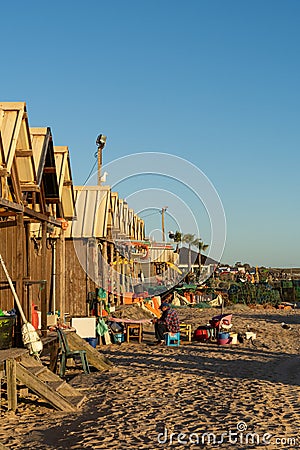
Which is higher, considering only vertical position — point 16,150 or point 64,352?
point 16,150

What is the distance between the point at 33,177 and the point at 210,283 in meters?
33.0

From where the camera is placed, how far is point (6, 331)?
10.8 m

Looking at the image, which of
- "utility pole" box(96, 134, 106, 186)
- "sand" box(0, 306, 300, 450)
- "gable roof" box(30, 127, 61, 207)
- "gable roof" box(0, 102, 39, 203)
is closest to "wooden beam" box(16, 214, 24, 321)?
"gable roof" box(0, 102, 39, 203)

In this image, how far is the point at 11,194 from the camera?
481 inches

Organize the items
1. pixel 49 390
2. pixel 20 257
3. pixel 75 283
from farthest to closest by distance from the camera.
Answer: pixel 75 283, pixel 20 257, pixel 49 390

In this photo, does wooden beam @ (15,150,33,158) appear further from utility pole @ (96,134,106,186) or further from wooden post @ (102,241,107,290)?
utility pole @ (96,134,106,186)

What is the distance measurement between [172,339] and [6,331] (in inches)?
308

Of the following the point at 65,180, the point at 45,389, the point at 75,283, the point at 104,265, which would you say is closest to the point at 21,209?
the point at 45,389

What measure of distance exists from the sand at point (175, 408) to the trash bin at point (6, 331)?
92cm

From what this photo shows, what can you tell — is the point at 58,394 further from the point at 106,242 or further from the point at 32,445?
the point at 106,242

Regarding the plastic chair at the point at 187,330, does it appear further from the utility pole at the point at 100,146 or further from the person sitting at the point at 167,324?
the utility pole at the point at 100,146

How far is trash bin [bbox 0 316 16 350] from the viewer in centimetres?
1071

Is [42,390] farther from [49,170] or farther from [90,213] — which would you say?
[90,213]

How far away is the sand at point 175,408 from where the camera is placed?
8188 millimetres
